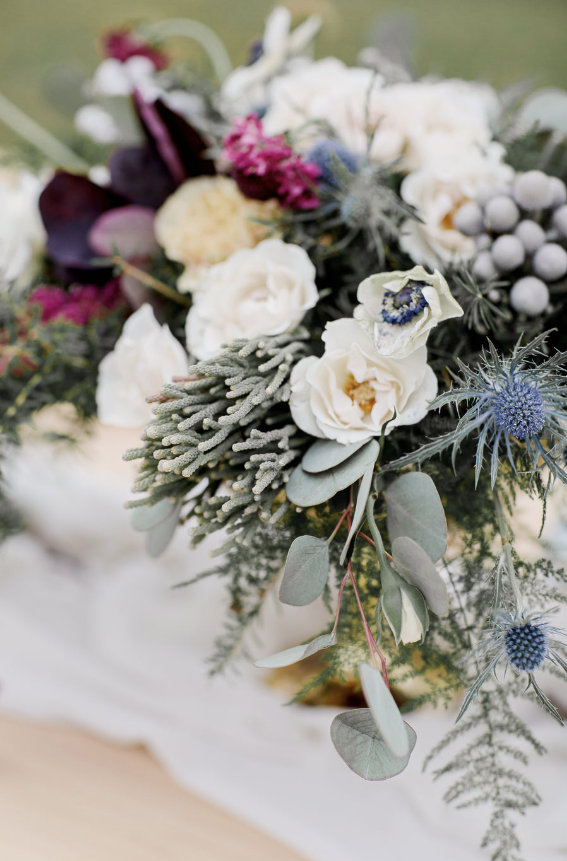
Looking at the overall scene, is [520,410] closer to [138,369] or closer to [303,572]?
[303,572]

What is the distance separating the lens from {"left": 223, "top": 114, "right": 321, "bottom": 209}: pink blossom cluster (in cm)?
42

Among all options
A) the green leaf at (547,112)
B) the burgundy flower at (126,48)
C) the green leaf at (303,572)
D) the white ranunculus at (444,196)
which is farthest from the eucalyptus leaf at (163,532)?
the burgundy flower at (126,48)

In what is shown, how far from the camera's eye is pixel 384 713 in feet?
0.82

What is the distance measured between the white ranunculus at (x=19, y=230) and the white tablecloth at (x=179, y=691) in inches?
7.6

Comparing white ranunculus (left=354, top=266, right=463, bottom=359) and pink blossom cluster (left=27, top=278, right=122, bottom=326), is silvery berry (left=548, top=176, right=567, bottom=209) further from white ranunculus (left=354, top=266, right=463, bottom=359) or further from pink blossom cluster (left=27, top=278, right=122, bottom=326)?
pink blossom cluster (left=27, top=278, right=122, bottom=326)

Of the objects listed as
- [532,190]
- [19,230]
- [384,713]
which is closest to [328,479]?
[384,713]

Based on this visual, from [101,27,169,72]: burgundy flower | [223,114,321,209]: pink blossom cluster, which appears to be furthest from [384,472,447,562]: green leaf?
[101,27,169,72]: burgundy flower

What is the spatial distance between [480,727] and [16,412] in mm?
428

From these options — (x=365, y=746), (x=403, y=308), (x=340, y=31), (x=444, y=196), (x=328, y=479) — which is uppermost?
(x=340, y=31)

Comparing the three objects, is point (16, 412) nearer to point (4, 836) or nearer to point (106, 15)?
point (4, 836)

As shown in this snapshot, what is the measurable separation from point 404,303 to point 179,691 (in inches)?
17.0

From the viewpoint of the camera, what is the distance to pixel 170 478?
0.32 m

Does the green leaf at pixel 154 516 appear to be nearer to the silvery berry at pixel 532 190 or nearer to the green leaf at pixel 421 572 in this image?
Result: the green leaf at pixel 421 572

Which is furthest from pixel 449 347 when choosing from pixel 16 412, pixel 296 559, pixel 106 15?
pixel 106 15
